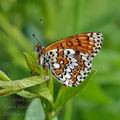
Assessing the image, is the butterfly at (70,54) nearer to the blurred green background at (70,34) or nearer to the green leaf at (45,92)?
the green leaf at (45,92)

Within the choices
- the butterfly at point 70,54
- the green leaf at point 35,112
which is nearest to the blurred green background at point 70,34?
the butterfly at point 70,54

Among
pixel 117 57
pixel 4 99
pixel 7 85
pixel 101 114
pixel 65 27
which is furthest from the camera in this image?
pixel 65 27

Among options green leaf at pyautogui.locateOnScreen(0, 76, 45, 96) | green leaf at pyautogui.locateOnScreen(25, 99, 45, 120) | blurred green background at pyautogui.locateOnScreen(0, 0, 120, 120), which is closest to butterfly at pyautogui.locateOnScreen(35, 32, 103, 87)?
green leaf at pyautogui.locateOnScreen(25, 99, 45, 120)

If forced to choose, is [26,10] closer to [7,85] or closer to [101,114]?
[101,114]

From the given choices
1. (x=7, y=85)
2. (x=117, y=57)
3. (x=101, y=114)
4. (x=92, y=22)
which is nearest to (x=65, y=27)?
(x=92, y=22)

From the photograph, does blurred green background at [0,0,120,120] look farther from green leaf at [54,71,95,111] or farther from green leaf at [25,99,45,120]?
green leaf at [54,71,95,111]
